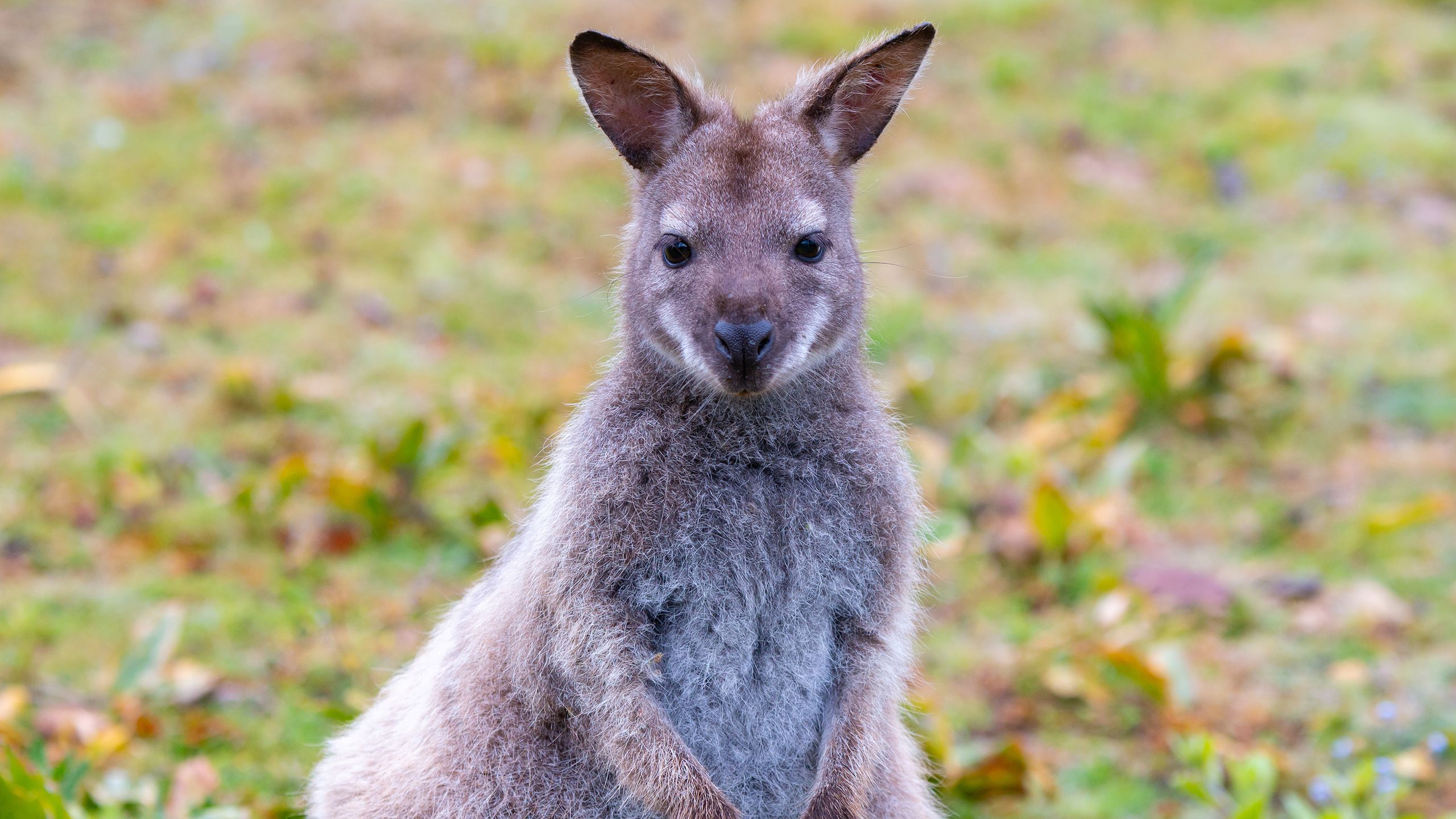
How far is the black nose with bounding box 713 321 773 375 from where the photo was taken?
3.37m

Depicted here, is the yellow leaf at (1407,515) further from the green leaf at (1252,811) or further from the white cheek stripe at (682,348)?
the white cheek stripe at (682,348)

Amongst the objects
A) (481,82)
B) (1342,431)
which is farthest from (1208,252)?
(481,82)

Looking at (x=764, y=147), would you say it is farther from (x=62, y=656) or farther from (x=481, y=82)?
(x=481, y=82)

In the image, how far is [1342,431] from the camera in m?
7.22

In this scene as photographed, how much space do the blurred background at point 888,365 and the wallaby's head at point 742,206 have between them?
62cm

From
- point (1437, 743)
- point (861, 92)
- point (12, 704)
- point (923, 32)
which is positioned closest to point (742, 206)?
point (861, 92)

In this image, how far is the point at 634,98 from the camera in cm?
377

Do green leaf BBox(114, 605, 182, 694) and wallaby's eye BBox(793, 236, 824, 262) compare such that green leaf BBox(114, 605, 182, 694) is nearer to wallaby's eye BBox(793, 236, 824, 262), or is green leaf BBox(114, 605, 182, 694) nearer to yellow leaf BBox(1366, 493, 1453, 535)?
wallaby's eye BBox(793, 236, 824, 262)

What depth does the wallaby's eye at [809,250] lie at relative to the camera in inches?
142

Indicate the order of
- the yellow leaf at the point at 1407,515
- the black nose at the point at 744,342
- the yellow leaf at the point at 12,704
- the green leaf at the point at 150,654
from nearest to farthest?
the black nose at the point at 744,342 < the yellow leaf at the point at 12,704 < the green leaf at the point at 150,654 < the yellow leaf at the point at 1407,515

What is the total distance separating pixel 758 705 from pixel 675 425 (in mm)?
744

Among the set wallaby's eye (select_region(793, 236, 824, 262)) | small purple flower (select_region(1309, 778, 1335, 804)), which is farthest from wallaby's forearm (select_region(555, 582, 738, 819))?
small purple flower (select_region(1309, 778, 1335, 804))

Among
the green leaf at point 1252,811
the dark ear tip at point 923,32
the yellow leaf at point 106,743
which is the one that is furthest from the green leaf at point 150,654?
the green leaf at point 1252,811

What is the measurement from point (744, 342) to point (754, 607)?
2.25 feet
